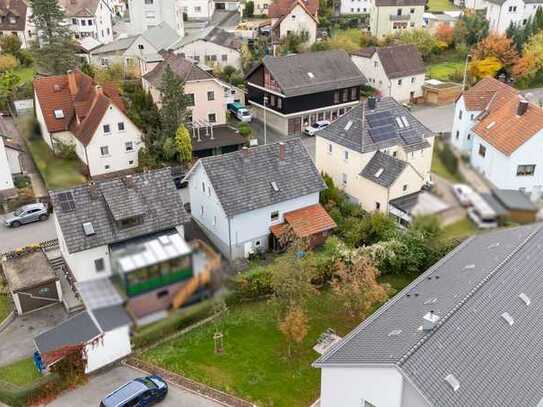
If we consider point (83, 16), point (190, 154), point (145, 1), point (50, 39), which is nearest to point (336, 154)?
point (190, 154)

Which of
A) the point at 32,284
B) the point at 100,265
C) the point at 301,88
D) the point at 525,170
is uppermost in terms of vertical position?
the point at 100,265

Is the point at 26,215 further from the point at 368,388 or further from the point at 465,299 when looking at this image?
the point at 465,299

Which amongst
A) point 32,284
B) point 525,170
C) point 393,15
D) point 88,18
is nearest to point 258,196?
point 32,284

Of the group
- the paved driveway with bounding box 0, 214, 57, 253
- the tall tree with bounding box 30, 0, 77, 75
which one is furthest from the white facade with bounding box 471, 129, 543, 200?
the tall tree with bounding box 30, 0, 77, 75

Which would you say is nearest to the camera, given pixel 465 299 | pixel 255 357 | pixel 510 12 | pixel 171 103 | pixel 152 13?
pixel 465 299

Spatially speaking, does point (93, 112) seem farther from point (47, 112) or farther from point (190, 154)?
point (190, 154)

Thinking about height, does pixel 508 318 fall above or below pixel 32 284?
above

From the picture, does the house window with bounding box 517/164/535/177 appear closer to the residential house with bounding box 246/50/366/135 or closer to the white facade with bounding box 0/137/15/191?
the white facade with bounding box 0/137/15/191
